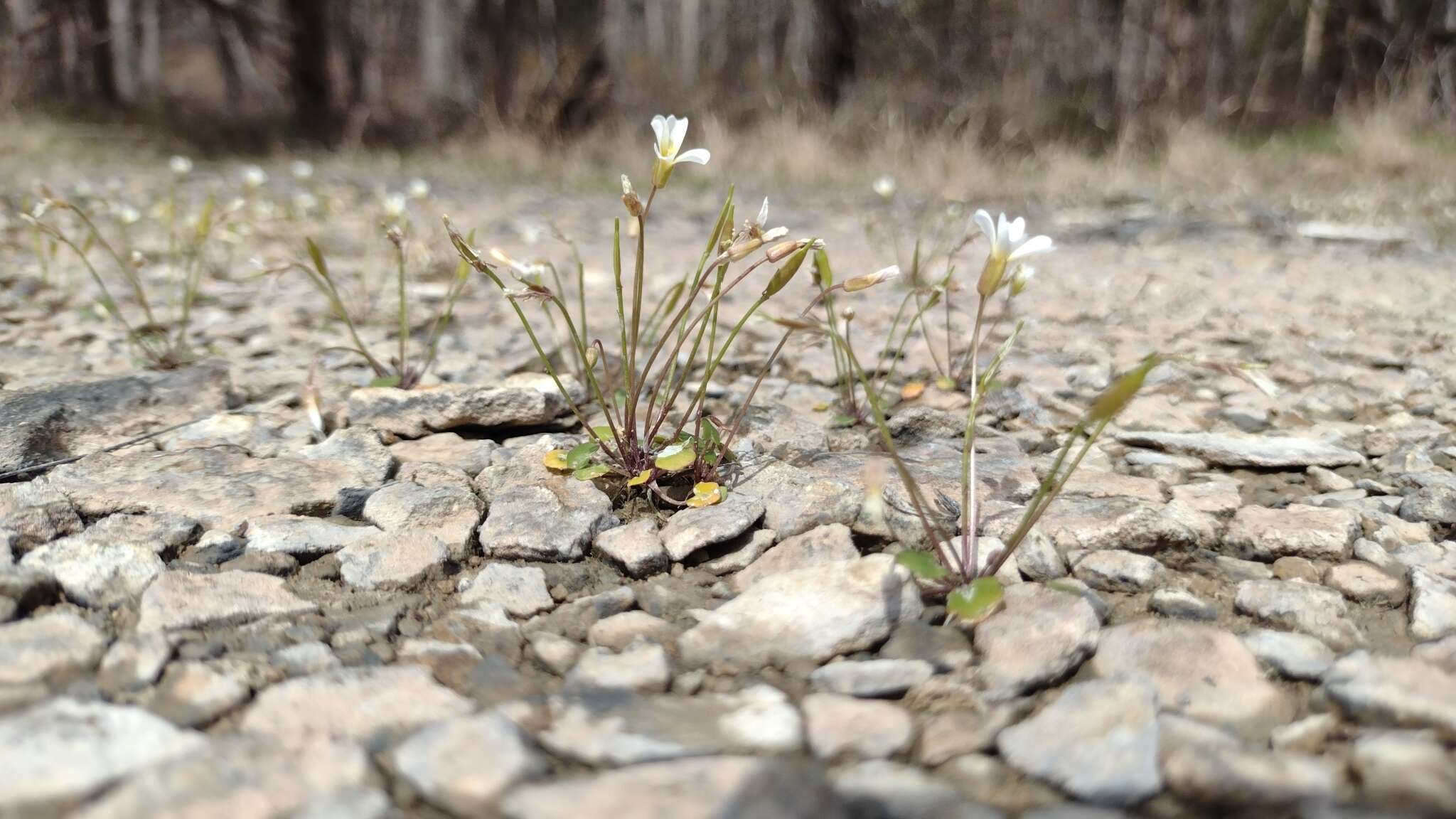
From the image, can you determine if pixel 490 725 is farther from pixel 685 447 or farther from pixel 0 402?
pixel 0 402

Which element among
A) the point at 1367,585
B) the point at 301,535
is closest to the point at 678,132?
the point at 301,535

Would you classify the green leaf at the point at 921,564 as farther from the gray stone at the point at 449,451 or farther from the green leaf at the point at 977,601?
the gray stone at the point at 449,451

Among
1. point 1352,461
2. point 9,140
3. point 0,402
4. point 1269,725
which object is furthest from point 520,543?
point 9,140

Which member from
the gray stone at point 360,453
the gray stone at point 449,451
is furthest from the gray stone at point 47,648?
the gray stone at point 449,451

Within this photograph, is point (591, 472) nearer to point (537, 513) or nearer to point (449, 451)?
point (537, 513)

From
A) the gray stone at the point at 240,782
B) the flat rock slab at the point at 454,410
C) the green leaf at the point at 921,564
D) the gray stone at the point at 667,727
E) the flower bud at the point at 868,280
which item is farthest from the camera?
the flat rock slab at the point at 454,410
